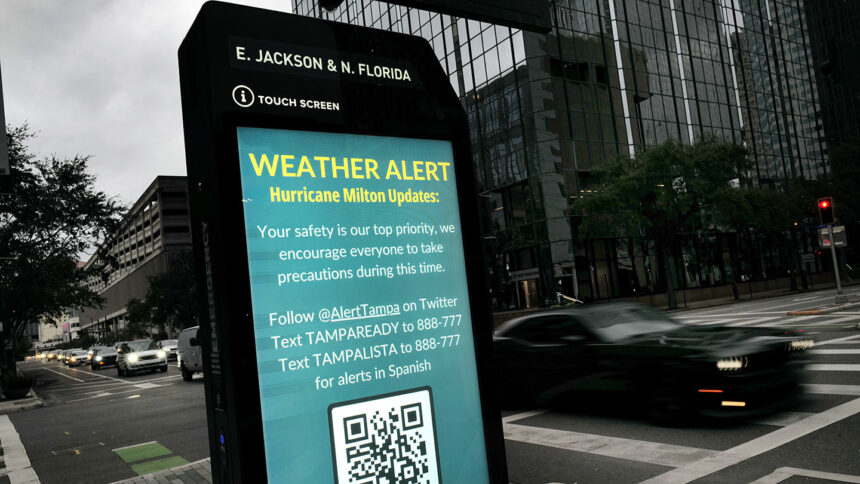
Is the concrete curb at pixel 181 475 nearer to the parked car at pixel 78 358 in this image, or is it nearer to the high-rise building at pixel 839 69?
the high-rise building at pixel 839 69

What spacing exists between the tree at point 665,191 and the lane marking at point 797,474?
94.3 ft

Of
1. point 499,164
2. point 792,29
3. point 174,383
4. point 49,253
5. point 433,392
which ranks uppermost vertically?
point 792,29

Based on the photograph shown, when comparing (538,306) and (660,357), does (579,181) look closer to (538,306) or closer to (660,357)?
(538,306)

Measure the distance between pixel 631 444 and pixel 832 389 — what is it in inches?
135

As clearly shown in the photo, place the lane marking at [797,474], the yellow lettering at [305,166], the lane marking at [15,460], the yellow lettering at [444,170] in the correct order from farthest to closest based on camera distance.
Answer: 1. the lane marking at [15,460]
2. the lane marking at [797,474]
3. the yellow lettering at [444,170]
4. the yellow lettering at [305,166]

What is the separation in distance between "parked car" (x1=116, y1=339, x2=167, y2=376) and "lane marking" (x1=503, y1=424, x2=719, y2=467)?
26402 millimetres

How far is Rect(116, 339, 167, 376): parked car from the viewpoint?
2978 cm

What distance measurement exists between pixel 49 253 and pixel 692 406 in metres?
34.8

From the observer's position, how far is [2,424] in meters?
15.0

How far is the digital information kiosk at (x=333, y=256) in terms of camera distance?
10.0ft

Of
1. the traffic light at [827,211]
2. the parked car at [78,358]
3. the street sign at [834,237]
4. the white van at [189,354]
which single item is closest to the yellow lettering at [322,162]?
the white van at [189,354]

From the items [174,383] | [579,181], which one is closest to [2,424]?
[174,383]

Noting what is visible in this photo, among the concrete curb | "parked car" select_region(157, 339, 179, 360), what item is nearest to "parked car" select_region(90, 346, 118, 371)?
"parked car" select_region(157, 339, 179, 360)

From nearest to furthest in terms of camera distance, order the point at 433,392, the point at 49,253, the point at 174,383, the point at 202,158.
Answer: the point at 202,158 → the point at 433,392 → the point at 174,383 → the point at 49,253
